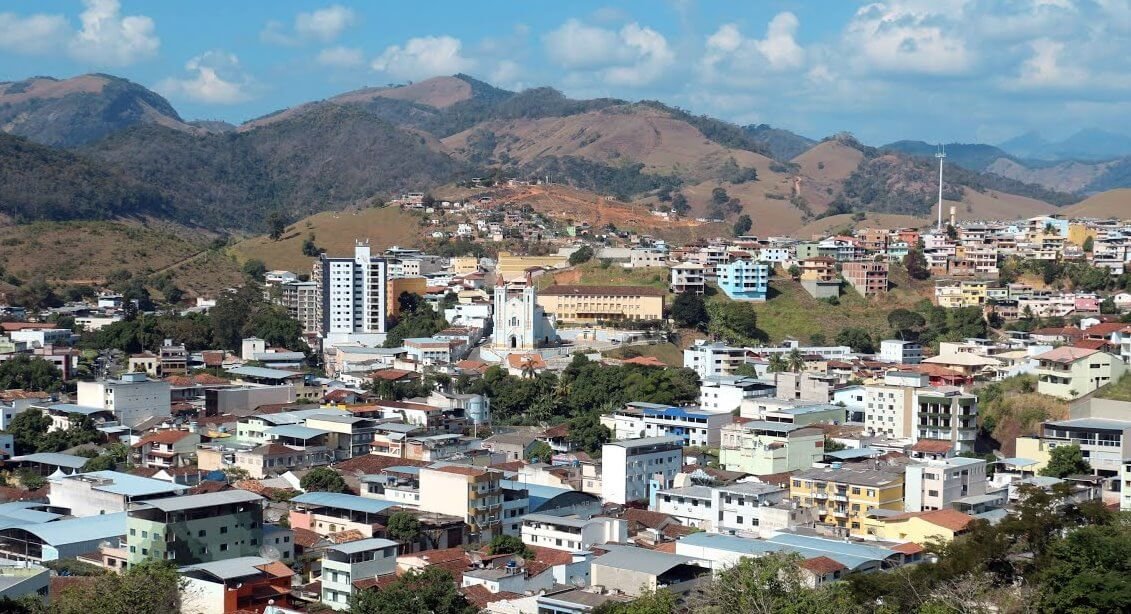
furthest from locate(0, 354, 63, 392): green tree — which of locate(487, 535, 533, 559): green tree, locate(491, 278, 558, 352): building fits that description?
locate(487, 535, 533, 559): green tree

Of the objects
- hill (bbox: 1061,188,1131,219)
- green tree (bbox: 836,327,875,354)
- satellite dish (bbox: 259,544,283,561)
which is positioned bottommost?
satellite dish (bbox: 259,544,283,561)

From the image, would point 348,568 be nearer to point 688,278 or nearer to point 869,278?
point 688,278

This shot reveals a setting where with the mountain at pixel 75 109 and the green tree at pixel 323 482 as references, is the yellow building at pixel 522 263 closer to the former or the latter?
the green tree at pixel 323 482

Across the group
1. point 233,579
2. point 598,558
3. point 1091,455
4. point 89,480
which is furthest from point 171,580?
point 1091,455

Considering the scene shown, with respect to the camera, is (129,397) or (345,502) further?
(129,397)

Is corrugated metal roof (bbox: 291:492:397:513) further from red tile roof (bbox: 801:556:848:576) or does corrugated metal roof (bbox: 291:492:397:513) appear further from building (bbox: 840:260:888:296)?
building (bbox: 840:260:888:296)

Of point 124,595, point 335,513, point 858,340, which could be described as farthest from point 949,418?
point 124,595
